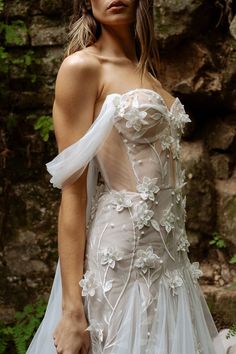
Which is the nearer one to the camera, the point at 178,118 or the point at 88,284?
the point at 88,284

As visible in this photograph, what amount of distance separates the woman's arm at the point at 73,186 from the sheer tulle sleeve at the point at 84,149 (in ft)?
0.07

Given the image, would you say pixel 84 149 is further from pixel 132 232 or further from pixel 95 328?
pixel 95 328

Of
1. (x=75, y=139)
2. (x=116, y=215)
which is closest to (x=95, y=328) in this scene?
(x=116, y=215)

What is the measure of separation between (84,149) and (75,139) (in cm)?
5

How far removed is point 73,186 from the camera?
180cm

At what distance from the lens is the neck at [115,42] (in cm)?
195

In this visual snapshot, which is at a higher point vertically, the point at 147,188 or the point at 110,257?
the point at 147,188

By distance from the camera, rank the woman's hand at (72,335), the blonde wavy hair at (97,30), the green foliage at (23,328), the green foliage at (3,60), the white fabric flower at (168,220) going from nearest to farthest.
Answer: the woman's hand at (72,335)
the white fabric flower at (168,220)
the blonde wavy hair at (97,30)
the green foliage at (23,328)
the green foliage at (3,60)

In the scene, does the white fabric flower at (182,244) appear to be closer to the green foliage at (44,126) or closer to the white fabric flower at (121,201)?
the white fabric flower at (121,201)

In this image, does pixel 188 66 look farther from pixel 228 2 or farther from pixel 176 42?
pixel 228 2

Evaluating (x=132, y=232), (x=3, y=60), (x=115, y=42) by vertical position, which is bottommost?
(x=132, y=232)

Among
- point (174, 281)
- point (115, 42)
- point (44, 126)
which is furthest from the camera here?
point (44, 126)

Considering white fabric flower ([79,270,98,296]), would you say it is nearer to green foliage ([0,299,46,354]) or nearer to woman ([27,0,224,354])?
woman ([27,0,224,354])

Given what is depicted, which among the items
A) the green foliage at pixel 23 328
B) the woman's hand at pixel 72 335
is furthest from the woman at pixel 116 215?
the green foliage at pixel 23 328
